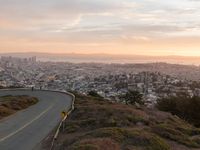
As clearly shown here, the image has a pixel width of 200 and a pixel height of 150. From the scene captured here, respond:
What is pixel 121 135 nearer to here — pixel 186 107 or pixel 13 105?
pixel 13 105

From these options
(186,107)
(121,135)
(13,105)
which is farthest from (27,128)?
(186,107)

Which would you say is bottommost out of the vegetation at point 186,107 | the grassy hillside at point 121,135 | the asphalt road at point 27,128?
the vegetation at point 186,107

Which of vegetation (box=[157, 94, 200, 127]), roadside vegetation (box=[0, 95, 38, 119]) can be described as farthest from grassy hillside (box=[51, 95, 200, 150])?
vegetation (box=[157, 94, 200, 127])

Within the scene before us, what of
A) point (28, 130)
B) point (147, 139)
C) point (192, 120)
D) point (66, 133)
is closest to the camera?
point (147, 139)

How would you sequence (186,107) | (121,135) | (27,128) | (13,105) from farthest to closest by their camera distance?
(186,107)
(13,105)
(27,128)
(121,135)

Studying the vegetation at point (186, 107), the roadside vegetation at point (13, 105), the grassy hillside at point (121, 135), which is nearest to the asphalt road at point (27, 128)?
the roadside vegetation at point (13, 105)

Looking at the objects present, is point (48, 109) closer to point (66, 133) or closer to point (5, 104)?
point (5, 104)

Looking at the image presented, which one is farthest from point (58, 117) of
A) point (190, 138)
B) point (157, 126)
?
point (190, 138)

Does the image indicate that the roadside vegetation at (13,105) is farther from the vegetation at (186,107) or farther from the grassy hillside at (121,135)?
the vegetation at (186,107)

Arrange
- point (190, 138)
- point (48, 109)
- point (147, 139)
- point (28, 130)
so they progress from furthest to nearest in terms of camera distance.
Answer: point (48, 109), point (28, 130), point (190, 138), point (147, 139)

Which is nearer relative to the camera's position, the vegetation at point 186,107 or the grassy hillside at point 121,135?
the grassy hillside at point 121,135

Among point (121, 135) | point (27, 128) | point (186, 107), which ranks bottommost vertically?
point (186, 107)
